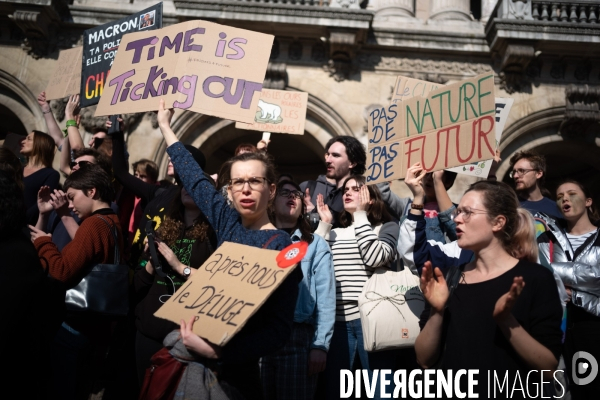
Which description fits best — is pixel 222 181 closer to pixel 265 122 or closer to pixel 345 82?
pixel 265 122

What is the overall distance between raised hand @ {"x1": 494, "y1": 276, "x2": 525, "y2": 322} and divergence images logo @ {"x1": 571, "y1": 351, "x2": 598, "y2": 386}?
1649mm

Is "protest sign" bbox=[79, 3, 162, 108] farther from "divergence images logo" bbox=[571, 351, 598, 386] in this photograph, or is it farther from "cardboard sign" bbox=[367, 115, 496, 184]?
"divergence images logo" bbox=[571, 351, 598, 386]

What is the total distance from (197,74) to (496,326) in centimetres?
232

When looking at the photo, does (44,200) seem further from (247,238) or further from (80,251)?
(247,238)

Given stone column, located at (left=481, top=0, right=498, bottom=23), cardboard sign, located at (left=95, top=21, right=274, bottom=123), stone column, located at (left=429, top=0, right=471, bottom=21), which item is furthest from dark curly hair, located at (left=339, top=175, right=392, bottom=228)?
stone column, located at (left=481, top=0, right=498, bottom=23)

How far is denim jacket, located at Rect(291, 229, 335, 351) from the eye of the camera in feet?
11.0

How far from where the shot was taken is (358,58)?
9539 millimetres

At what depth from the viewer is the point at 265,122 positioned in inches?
233

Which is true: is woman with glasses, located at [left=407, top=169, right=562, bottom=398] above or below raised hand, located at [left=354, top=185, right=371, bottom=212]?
below

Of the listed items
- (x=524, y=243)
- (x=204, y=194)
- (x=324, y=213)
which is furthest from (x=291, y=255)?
(x=324, y=213)

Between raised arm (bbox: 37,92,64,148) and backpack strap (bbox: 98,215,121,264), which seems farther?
raised arm (bbox: 37,92,64,148)

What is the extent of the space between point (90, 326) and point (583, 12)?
368 inches

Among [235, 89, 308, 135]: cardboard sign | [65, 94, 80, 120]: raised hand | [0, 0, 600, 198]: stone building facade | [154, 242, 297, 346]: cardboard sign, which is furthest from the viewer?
[0, 0, 600, 198]: stone building facade

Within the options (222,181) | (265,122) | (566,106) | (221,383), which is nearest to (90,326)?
(222,181)
